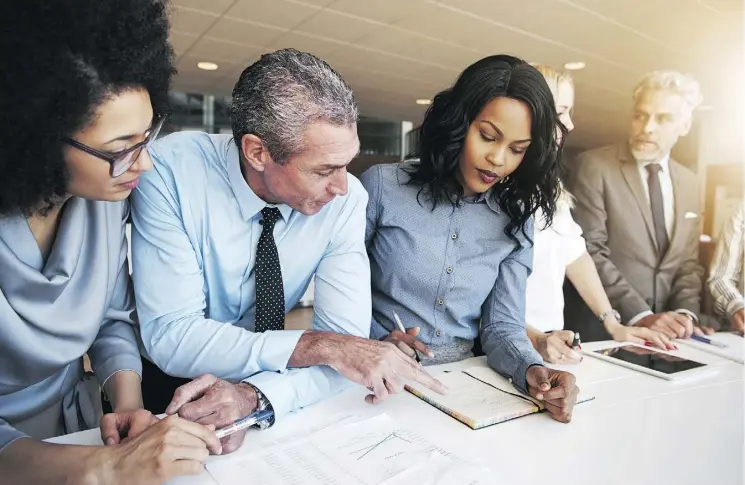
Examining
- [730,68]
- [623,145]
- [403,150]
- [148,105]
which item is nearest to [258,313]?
[148,105]

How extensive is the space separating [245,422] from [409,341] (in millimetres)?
605

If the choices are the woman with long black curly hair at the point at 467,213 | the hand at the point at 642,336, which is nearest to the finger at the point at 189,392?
the woman with long black curly hair at the point at 467,213

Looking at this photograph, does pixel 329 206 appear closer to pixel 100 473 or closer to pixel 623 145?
pixel 100 473

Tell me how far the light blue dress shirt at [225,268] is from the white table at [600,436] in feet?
0.55

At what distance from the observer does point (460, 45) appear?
5520 millimetres

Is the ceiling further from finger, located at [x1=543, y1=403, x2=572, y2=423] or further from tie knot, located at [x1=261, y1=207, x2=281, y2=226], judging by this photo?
tie knot, located at [x1=261, y1=207, x2=281, y2=226]

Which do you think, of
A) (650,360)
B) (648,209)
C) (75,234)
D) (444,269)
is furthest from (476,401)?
(648,209)

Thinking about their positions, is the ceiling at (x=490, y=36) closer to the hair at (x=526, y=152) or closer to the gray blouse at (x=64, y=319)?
Answer: the hair at (x=526, y=152)

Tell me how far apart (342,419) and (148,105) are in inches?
28.8

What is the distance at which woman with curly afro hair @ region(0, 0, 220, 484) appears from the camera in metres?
0.87

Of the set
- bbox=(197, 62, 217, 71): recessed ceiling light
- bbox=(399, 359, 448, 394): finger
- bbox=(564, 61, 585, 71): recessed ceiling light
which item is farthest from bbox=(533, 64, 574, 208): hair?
bbox=(197, 62, 217, 71): recessed ceiling light

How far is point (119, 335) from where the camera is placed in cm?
130

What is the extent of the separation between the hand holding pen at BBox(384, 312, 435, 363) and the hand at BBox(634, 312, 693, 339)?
1054 millimetres

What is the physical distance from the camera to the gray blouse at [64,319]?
1048 millimetres
